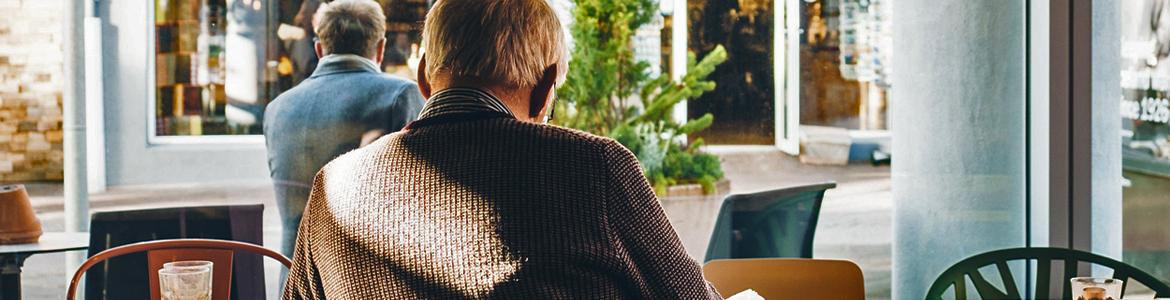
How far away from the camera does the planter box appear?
4.88 metres

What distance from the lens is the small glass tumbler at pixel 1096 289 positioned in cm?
214

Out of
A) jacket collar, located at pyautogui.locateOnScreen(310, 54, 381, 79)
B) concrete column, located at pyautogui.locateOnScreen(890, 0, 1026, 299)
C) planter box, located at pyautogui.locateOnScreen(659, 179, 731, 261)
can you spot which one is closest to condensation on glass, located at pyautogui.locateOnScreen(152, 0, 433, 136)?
jacket collar, located at pyautogui.locateOnScreen(310, 54, 381, 79)

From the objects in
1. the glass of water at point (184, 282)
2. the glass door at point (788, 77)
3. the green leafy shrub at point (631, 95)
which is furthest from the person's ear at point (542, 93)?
the glass door at point (788, 77)

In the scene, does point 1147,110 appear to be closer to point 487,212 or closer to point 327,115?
point 327,115

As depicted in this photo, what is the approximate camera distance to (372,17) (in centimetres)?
450

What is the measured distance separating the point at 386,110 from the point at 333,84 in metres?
0.24

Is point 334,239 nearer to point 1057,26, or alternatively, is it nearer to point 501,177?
point 501,177

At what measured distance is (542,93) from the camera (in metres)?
1.84

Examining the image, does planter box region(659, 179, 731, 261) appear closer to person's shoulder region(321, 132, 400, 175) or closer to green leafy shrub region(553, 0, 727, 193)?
green leafy shrub region(553, 0, 727, 193)

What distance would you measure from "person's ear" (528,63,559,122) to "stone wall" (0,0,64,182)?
3.29m

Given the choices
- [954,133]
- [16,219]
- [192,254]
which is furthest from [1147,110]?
[16,219]

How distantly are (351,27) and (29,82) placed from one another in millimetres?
1224

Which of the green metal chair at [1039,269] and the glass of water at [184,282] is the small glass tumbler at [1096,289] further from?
the glass of water at [184,282]

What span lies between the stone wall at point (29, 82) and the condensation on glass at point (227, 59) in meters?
0.36
